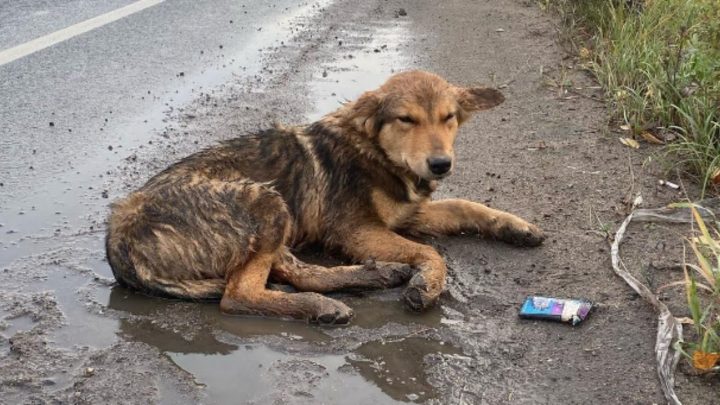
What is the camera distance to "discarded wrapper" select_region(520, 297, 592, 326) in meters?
3.81

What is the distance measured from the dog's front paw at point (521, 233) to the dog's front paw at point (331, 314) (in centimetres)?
135

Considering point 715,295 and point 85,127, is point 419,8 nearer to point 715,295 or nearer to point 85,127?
point 85,127

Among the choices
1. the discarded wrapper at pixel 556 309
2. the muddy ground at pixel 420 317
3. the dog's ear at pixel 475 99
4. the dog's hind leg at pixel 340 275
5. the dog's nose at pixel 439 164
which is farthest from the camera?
the dog's ear at pixel 475 99

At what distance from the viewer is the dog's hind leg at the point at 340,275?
4266 mm

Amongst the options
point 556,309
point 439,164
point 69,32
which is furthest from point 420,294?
point 69,32

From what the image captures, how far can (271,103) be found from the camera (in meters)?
7.21

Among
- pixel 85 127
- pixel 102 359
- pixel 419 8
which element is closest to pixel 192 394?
pixel 102 359

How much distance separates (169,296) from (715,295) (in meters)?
2.65

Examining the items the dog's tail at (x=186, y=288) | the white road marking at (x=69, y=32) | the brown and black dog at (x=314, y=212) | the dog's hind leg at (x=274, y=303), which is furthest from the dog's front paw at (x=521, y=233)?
the white road marking at (x=69, y=32)

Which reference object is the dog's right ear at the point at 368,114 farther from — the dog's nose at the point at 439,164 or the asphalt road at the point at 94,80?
the asphalt road at the point at 94,80

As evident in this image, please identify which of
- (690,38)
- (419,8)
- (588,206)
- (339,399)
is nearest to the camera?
(339,399)

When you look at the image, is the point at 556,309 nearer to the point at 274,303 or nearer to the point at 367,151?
the point at 274,303

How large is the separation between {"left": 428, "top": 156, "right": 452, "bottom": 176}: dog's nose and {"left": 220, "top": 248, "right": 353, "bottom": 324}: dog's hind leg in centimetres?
100

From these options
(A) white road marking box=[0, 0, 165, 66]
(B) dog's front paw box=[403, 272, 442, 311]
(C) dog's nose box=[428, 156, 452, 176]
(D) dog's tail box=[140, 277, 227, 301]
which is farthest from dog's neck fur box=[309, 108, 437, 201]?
(A) white road marking box=[0, 0, 165, 66]
